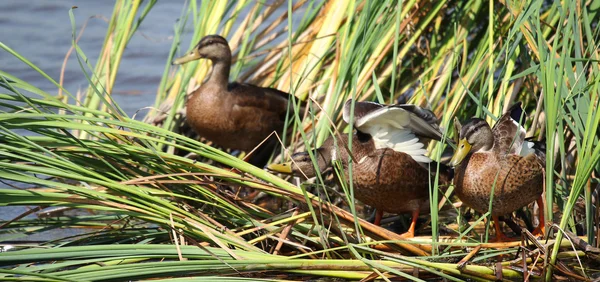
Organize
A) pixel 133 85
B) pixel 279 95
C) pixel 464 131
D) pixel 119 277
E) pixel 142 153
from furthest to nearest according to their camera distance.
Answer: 1. pixel 133 85
2. pixel 279 95
3. pixel 464 131
4. pixel 142 153
5. pixel 119 277

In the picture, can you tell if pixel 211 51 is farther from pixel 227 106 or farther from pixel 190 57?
pixel 227 106

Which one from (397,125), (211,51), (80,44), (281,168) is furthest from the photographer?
(80,44)

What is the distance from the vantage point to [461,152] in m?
3.71

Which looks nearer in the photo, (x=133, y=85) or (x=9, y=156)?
(x=9, y=156)

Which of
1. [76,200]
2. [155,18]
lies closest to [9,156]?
[76,200]

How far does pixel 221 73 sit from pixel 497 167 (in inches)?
95.5

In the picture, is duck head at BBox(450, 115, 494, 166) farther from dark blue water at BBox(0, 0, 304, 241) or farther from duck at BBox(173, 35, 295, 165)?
dark blue water at BBox(0, 0, 304, 241)

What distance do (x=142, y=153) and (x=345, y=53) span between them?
51.1 inches

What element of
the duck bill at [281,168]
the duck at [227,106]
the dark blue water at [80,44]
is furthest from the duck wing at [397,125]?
the dark blue water at [80,44]

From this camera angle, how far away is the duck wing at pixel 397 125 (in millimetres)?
3797

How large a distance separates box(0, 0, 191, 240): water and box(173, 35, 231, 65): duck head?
1.05 metres

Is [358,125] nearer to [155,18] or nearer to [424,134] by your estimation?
[424,134]

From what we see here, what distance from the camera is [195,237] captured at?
10.6ft

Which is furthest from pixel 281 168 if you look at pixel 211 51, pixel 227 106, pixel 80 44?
pixel 80 44
